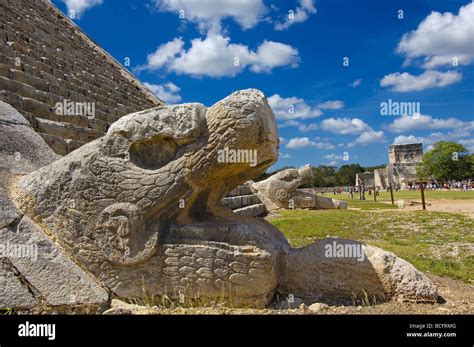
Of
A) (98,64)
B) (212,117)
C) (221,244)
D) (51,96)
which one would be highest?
(98,64)

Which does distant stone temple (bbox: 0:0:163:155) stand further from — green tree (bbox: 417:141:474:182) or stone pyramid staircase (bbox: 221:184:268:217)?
green tree (bbox: 417:141:474:182)

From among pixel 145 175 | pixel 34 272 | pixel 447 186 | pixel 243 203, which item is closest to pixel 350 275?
pixel 145 175

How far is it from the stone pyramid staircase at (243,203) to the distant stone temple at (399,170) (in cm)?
4120

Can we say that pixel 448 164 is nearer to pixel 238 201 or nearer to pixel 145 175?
pixel 238 201

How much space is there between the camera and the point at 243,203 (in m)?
11.3

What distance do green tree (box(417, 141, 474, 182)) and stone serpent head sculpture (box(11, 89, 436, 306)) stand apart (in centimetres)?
5778

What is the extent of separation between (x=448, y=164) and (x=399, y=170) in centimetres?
944

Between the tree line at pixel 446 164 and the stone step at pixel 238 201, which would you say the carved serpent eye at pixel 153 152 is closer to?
the stone step at pixel 238 201

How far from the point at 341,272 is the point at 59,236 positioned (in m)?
2.37

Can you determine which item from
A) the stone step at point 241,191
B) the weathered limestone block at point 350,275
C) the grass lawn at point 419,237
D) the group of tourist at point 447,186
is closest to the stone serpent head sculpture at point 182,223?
the weathered limestone block at point 350,275

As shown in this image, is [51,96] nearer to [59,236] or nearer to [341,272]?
[59,236]
